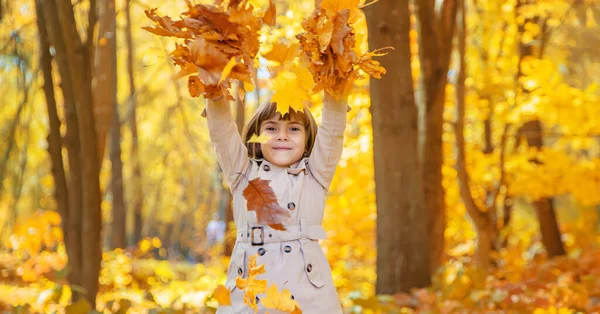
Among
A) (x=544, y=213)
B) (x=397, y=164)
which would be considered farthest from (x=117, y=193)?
(x=397, y=164)

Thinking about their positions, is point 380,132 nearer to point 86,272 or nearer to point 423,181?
point 423,181

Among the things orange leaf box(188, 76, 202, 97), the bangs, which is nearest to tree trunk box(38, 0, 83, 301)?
the bangs

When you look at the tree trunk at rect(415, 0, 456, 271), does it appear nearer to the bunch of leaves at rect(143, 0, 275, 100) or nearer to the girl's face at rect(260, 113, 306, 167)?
the girl's face at rect(260, 113, 306, 167)

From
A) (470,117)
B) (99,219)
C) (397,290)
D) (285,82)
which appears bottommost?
(397,290)

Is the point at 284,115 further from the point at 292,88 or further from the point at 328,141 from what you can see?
the point at 292,88

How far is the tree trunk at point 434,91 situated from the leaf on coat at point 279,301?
3.81 metres

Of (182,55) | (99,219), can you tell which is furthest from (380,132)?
(182,55)

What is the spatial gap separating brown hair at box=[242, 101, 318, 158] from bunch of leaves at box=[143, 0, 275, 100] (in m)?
0.39

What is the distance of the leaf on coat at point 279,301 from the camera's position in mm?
2662

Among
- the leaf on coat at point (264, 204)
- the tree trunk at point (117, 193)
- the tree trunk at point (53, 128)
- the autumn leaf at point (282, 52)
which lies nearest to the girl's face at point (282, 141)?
the leaf on coat at point (264, 204)

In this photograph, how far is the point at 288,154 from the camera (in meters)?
2.94

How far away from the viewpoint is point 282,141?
294 centimetres

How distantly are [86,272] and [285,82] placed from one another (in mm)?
2869

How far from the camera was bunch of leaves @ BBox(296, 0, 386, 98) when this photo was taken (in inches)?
102
